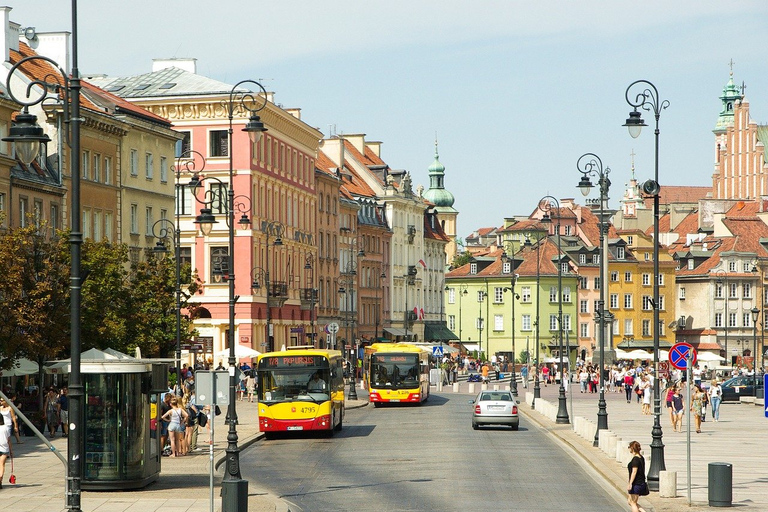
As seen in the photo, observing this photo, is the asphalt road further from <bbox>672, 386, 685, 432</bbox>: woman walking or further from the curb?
<bbox>672, 386, 685, 432</bbox>: woman walking

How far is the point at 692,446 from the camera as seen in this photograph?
138ft

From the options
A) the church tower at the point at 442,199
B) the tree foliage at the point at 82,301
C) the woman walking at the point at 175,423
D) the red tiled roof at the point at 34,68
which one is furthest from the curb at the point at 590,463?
the church tower at the point at 442,199

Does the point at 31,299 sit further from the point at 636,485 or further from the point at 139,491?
the point at 636,485

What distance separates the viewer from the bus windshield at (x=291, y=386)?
4253 centimetres

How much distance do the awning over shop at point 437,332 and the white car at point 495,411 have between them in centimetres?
9293

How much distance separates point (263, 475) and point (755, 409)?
145ft

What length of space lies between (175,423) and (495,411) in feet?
47.8

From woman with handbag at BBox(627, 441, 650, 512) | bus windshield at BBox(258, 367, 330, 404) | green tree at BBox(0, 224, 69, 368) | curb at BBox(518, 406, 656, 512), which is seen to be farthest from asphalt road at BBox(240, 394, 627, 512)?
green tree at BBox(0, 224, 69, 368)

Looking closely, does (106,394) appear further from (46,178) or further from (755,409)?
(755,409)

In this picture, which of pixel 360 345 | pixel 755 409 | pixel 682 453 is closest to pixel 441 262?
pixel 360 345

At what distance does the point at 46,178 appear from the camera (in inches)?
2346

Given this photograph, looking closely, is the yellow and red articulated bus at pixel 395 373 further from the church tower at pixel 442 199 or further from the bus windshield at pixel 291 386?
the church tower at pixel 442 199

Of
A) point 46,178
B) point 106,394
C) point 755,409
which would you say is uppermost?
point 46,178

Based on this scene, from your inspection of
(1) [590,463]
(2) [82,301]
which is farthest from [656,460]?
(2) [82,301]
